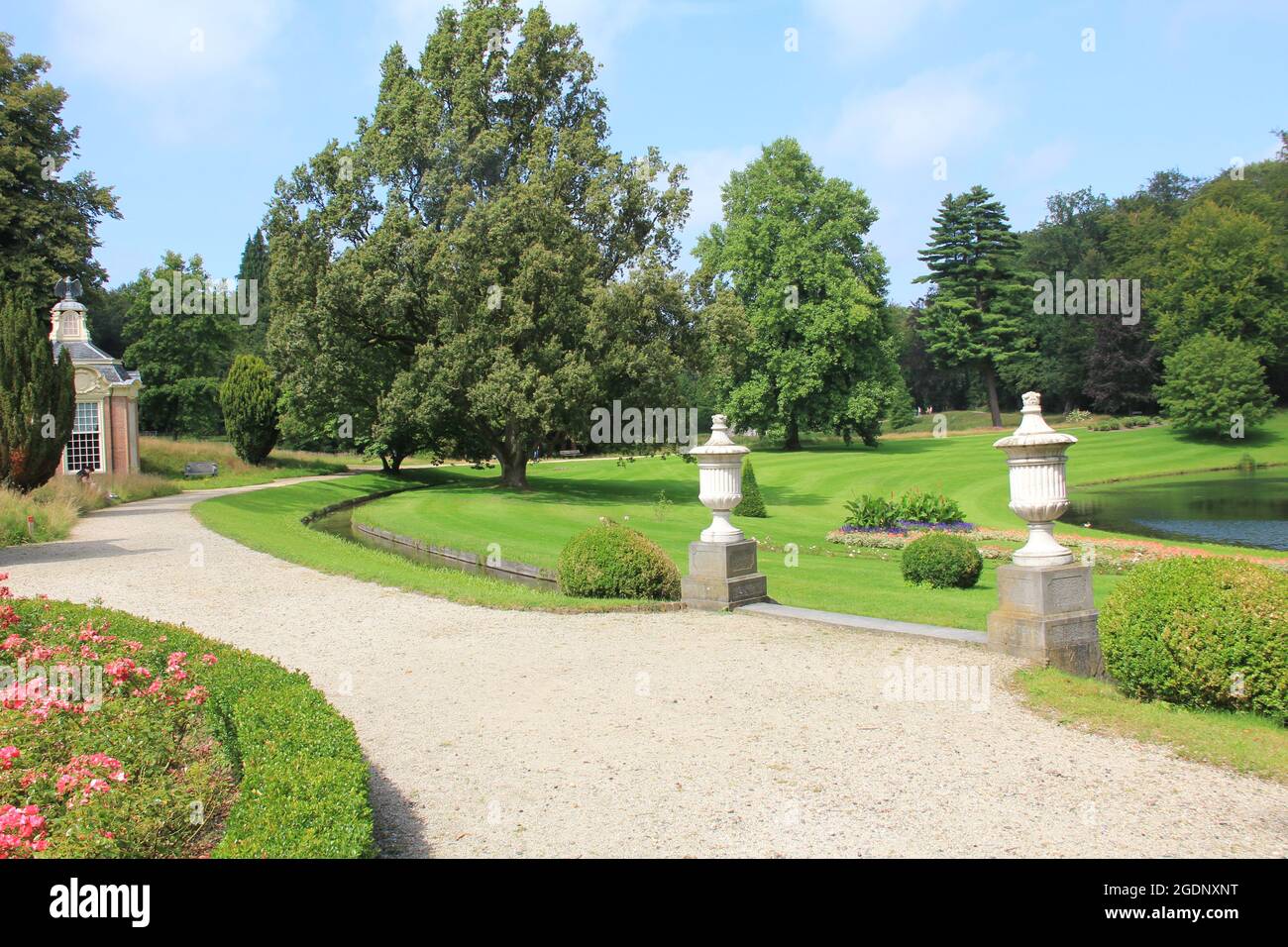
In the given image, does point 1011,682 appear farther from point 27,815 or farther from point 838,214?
point 838,214

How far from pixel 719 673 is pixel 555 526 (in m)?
16.9

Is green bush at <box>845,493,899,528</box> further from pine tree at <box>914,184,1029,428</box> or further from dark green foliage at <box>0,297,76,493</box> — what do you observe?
pine tree at <box>914,184,1029,428</box>

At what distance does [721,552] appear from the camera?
1102 centimetres

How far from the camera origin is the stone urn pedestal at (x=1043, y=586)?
8.08m

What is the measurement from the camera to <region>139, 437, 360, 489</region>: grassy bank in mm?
38438

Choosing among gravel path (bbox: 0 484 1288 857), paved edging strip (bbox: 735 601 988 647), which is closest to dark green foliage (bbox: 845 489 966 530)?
paved edging strip (bbox: 735 601 988 647)

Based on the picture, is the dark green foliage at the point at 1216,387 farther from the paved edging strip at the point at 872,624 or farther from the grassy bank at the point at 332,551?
the paved edging strip at the point at 872,624

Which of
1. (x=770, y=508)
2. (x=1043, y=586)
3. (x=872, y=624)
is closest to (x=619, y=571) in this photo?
(x=872, y=624)

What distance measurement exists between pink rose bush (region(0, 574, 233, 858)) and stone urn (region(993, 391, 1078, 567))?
22.4 ft

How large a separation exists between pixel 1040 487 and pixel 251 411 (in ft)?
136

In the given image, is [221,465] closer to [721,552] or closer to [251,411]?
[251,411]

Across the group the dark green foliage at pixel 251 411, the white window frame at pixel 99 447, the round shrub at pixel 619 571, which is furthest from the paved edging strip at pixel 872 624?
the dark green foliage at pixel 251 411

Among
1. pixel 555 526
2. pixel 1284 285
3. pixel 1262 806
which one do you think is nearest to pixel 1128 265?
pixel 1284 285
